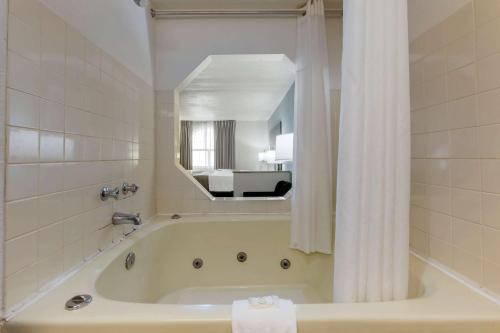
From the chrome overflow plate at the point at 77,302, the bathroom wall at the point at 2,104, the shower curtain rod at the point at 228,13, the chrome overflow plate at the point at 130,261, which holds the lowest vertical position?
the chrome overflow plate at the point at 130,261

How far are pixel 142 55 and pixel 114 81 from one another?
16.4 inches

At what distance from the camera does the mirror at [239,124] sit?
2.37 metres

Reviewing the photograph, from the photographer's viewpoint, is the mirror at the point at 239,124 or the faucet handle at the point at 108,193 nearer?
the faucet handle at the point at 108,193

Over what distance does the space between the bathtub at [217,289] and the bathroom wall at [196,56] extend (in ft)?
0.42

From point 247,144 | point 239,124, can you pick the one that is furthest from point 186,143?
point 247,144

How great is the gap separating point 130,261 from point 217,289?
62 centimetres

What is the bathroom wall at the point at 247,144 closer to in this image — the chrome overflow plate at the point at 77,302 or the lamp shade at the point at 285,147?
the lamp shade at the point at 285,147

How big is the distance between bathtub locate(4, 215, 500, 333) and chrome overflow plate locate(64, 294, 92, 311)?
15mm

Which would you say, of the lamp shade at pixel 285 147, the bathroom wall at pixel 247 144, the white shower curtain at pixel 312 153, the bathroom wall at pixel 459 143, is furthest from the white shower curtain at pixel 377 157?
the bathroom wall at pixel 247 144

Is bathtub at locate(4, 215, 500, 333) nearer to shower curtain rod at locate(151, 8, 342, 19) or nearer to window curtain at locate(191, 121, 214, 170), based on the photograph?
shower curtain rod at locate(151, 8, 342, 19)

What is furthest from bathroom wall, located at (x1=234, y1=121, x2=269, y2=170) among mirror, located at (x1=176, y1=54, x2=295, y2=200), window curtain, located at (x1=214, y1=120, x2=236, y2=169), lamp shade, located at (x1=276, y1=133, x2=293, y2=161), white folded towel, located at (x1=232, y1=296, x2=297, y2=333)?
white folded towel, located at (x1=232, y1=296, x2=297, y2=333)

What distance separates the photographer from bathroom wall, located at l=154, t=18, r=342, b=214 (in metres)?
1.66

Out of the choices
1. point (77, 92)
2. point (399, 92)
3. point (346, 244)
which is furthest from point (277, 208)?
point (77, 92)

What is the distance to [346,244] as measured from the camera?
729 millimetres
